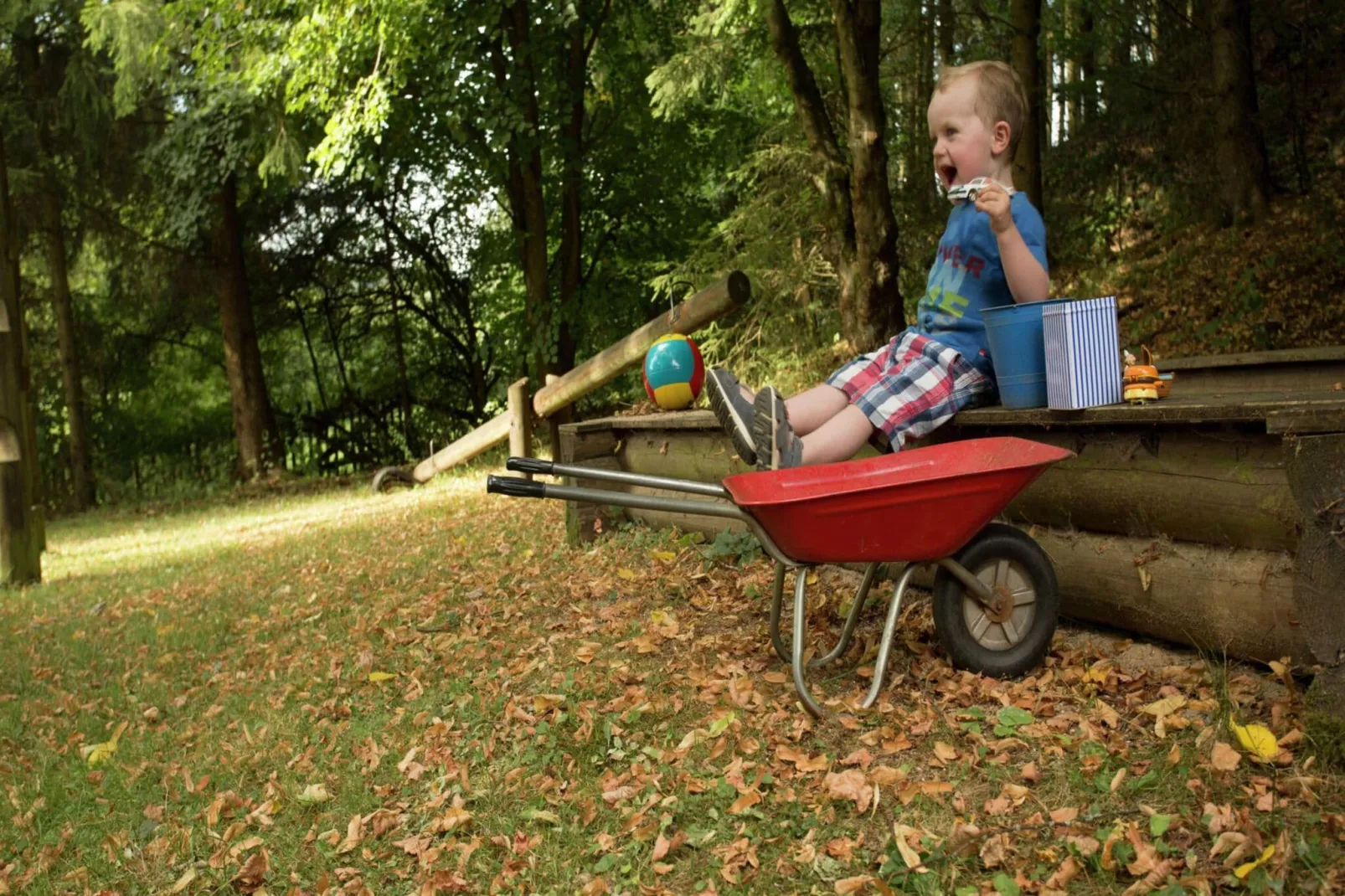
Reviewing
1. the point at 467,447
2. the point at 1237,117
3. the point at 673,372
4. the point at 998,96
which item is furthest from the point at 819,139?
the point at 998,96

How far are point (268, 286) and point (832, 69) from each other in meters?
10.2

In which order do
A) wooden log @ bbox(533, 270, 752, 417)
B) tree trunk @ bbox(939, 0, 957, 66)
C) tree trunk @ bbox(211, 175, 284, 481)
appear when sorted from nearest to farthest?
wooden log @ bbox(533, 270, 752, 417), tree trunk @ bbox(939, 0, 957, 66), tree trunk @ bbox(211, 175, 284, 481)

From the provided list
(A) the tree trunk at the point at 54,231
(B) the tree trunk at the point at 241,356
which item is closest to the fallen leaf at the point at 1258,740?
(B) the tree trunk at the point at 241,356

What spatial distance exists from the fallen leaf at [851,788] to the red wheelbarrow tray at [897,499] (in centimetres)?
57

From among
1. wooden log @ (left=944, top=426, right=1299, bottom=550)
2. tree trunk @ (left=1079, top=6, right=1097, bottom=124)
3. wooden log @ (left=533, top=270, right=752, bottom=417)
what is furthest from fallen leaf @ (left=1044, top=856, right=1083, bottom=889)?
tree trunk @ (left=1079, top=6, right=1097, bottom=124)

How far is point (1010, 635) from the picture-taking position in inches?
126

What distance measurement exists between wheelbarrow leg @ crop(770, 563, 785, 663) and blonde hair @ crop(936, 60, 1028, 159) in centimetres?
162

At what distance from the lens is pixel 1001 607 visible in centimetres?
315

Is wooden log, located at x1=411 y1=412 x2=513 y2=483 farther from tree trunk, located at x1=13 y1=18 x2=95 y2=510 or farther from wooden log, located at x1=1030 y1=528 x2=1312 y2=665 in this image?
wooden log, located at x1=1030 y1=528 x2=1312 y2=665

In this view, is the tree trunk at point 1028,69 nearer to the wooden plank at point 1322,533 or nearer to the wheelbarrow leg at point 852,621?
the wheelbarrow leg at point 852,621

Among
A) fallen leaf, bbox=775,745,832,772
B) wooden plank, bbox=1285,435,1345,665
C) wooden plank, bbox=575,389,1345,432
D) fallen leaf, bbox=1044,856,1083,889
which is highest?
wooden plank, bbox=575,389,1345,432

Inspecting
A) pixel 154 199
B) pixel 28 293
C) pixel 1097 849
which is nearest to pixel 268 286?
pixel 154 199

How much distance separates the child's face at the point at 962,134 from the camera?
3574 millimetres

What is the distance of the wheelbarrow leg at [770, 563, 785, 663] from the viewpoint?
Result: 342 cm
